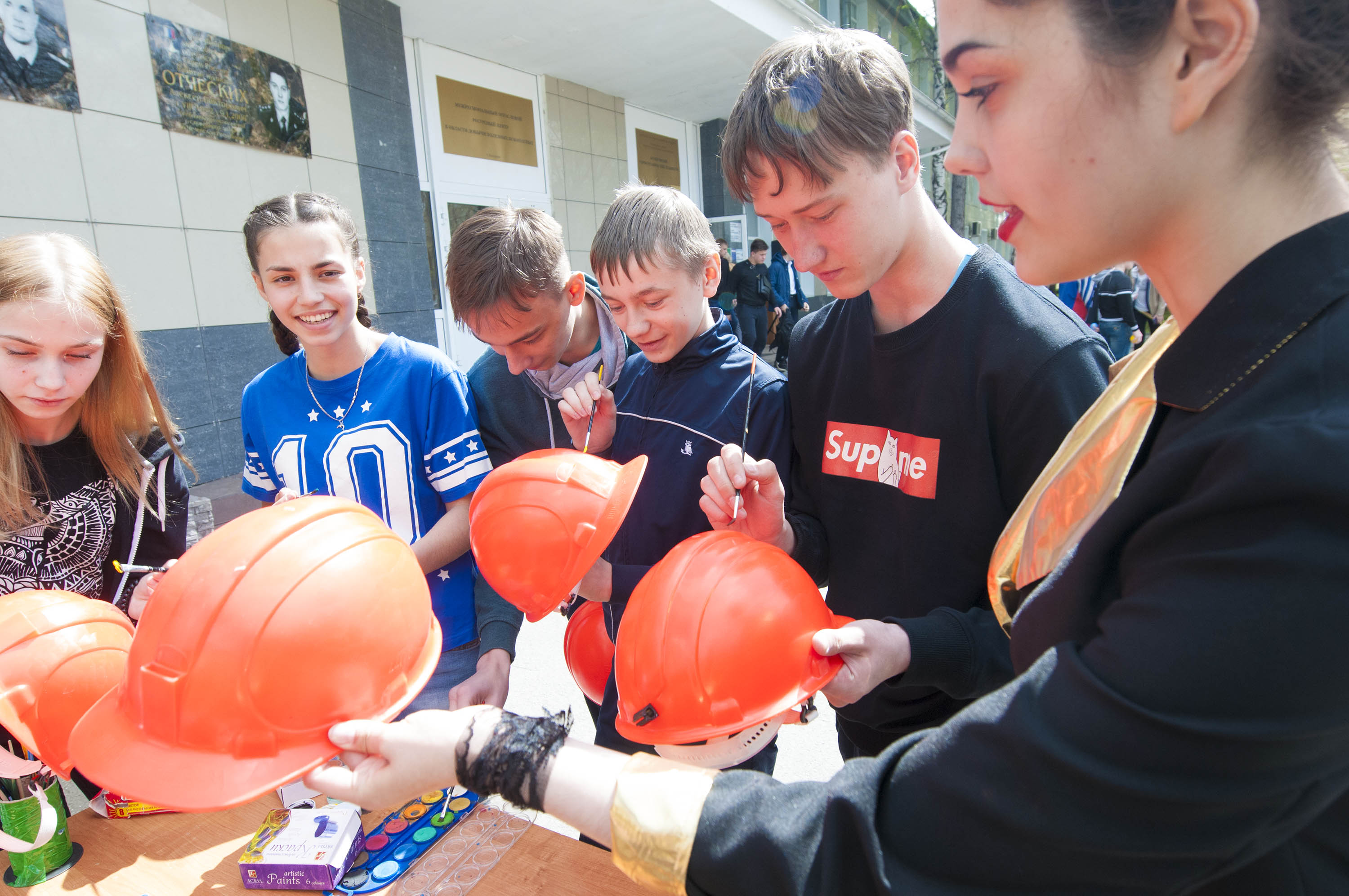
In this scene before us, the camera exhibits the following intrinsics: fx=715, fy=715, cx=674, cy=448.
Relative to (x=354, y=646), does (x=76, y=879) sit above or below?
below

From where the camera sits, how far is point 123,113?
526 centimetres

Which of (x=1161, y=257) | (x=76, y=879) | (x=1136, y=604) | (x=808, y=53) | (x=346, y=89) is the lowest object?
(x=76, y=879)

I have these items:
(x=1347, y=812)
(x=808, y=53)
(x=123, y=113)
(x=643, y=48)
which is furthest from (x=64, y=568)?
(x=643, y=48)

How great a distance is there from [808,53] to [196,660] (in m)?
1.64

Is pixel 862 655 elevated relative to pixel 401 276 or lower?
lower

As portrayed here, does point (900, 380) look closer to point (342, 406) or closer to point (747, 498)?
point (747, 498)

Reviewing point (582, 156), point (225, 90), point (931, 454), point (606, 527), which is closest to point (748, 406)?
point (931, 454)

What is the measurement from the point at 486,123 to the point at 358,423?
Result: 29.4 ft

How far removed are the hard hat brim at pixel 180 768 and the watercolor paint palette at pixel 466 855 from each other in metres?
0.51

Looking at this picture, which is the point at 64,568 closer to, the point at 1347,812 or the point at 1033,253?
the point at 1033,253

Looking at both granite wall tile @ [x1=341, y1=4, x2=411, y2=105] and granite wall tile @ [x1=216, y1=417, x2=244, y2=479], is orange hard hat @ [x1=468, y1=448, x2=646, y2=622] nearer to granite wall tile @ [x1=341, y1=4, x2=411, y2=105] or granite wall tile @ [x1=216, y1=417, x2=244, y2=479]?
granite wall tile @ [x1=216, y1=417, x2=244, y2=479]

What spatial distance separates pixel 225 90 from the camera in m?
5.97

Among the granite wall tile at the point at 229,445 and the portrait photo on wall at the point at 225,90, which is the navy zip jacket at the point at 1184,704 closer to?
the granite wall tile at the point at 229,445

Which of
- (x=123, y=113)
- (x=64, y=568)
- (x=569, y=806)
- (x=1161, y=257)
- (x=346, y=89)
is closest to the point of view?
(x=1161, y=257)
